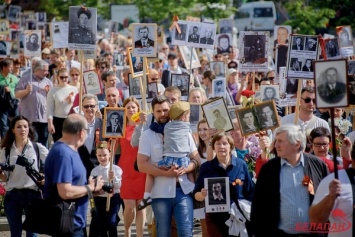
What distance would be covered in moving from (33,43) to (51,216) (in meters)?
13.4

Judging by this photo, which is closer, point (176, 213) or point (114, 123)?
point (176, 213)

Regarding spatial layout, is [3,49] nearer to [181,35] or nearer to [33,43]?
[33,43]

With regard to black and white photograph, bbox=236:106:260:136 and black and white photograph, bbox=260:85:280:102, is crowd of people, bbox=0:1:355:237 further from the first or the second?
black and white photograph, bbox=260:85:280:102

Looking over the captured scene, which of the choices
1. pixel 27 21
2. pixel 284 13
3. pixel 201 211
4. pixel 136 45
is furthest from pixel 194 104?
pixel 284 13

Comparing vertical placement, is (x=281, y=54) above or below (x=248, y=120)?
above

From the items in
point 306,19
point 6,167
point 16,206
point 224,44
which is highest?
point 306,19

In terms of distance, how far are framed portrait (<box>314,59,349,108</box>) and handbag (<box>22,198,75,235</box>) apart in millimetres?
2186

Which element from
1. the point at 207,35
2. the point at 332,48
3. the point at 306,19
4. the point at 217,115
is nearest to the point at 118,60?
the point at 207,35

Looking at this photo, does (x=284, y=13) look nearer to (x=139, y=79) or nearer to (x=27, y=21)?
(x=27, y=21)

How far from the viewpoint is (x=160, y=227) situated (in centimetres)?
1070

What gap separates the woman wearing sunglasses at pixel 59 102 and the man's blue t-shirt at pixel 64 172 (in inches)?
302

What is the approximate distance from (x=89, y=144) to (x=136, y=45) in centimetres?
190

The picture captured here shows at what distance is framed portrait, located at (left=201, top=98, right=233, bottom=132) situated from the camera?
38.9 feet

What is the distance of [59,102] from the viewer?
16719 millimetres
